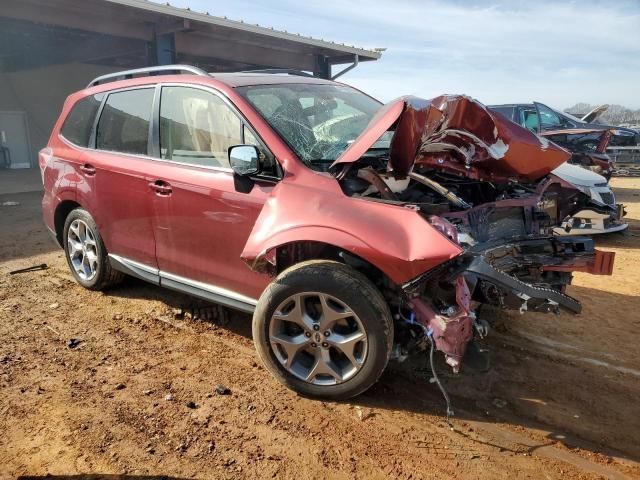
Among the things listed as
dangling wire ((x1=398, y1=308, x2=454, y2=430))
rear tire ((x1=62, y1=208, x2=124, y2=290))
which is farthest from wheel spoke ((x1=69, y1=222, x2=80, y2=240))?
dangling wire ((x1=398, y1=308, x2=454, y2=430))

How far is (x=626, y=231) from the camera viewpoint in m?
7.59

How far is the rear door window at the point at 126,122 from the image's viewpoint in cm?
396

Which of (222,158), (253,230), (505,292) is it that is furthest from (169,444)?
(505,292)

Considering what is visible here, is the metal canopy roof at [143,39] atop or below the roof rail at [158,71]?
atop

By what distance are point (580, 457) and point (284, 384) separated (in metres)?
1.65

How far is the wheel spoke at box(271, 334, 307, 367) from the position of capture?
301 centimetres

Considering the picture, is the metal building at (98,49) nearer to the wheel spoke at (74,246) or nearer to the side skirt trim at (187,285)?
the wheel spoke at (74,246)

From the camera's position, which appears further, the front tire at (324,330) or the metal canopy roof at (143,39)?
the metal canopy roof at (143,39)

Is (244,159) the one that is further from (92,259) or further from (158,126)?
(92,259)

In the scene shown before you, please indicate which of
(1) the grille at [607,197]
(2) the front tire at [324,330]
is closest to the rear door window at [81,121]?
(2) the front tire at [324,330]

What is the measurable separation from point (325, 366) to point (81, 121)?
3388 mm

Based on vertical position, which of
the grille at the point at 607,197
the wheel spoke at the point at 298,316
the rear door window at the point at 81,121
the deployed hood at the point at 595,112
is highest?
the deployed hood at the point at 595,112

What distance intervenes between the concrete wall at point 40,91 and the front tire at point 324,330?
721 inches

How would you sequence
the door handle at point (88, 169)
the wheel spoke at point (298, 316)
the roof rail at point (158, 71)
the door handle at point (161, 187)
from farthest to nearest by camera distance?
the door handle at point (88, 169) < the roof rail at point (158, 71) < the door handle at point (161, 187) < the wheel spoke at point (298, 316)
